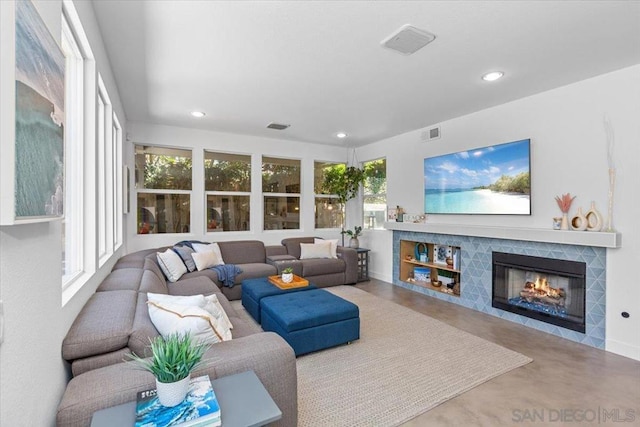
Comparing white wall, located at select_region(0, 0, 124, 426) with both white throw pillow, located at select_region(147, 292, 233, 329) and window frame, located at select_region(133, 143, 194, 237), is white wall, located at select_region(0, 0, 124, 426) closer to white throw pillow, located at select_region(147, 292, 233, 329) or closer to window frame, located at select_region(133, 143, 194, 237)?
white throw pillow, located at select_region(147, 292, 233, 329)

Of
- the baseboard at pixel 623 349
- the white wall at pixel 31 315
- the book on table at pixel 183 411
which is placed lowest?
the baseboard at pixel 623 349

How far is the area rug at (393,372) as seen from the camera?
1.97 meters

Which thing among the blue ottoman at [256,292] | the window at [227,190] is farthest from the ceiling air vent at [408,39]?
the window at [227,190]

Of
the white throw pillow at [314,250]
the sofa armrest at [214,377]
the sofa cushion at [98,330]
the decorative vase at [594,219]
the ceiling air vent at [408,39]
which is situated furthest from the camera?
the white throw pillow at [314,250]

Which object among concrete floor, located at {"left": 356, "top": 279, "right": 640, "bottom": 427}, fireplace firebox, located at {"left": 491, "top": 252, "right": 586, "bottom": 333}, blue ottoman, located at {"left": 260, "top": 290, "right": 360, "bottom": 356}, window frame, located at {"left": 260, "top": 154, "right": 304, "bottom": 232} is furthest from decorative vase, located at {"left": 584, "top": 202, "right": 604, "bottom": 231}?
window frame, located at {"left": 260, "top": 154, "right": 304, "bottom": 232}

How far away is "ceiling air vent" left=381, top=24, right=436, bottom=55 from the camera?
7.18 feet

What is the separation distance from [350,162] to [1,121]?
19.4ft

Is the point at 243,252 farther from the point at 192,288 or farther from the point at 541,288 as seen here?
the point at 541,288

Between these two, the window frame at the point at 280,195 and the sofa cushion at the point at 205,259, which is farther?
the window frame at the point at 280,195

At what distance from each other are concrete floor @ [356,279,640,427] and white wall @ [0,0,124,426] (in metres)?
1.85

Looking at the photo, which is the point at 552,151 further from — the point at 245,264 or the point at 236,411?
the point at 245,264

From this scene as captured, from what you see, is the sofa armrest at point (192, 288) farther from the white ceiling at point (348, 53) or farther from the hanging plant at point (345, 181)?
the hanging plant at point (345, 181)

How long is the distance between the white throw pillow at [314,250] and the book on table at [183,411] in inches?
161

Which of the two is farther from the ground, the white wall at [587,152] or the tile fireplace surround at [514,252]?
the white wall at [587,152]
